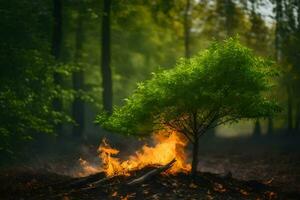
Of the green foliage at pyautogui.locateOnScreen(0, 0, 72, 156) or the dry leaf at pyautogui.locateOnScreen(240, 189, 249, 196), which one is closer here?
the dry leaf at pyautogui.locateOnScreen(240, 189, 249, 196)

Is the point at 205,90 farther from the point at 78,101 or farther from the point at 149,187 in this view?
the point at 78,101

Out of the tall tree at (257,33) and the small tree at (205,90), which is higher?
the tall tree at (257,33)

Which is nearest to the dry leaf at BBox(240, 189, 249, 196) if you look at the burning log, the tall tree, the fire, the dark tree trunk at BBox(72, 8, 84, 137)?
the fire

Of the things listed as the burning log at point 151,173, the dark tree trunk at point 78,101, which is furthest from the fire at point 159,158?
the dark tree trunk at point 78,101

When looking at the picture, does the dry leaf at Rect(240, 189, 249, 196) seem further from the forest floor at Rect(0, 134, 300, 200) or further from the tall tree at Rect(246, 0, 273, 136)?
the tall tree at Rect(246, 0, 273, 136)

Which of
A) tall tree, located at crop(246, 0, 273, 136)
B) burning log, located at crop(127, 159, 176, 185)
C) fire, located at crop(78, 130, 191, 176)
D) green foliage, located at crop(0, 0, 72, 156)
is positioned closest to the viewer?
burning log, located at crop(127, 159, 176, 185)

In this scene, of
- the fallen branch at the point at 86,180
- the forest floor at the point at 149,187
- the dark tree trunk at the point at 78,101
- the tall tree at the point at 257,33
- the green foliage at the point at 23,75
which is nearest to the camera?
the forest floor at the point at 149,187

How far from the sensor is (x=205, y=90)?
15.5 meters

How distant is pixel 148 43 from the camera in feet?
136

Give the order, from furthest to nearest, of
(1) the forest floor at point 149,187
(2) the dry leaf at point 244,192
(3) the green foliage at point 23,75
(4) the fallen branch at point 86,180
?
(3) the green foliage at point 23,75
(4) the fallen branch at point 86,180
(2) the dry leaf at point 244,192
(1) the forest floor at point 149,187

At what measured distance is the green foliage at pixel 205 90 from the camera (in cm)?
1549

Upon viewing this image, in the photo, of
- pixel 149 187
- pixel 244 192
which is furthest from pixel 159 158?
pixel 244 192

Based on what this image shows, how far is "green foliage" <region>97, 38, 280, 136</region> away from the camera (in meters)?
15.5

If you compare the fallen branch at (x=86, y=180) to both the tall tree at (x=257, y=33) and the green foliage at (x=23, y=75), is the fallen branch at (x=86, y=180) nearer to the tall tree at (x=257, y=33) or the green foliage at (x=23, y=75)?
the green foliage at (x=23, y=75)
